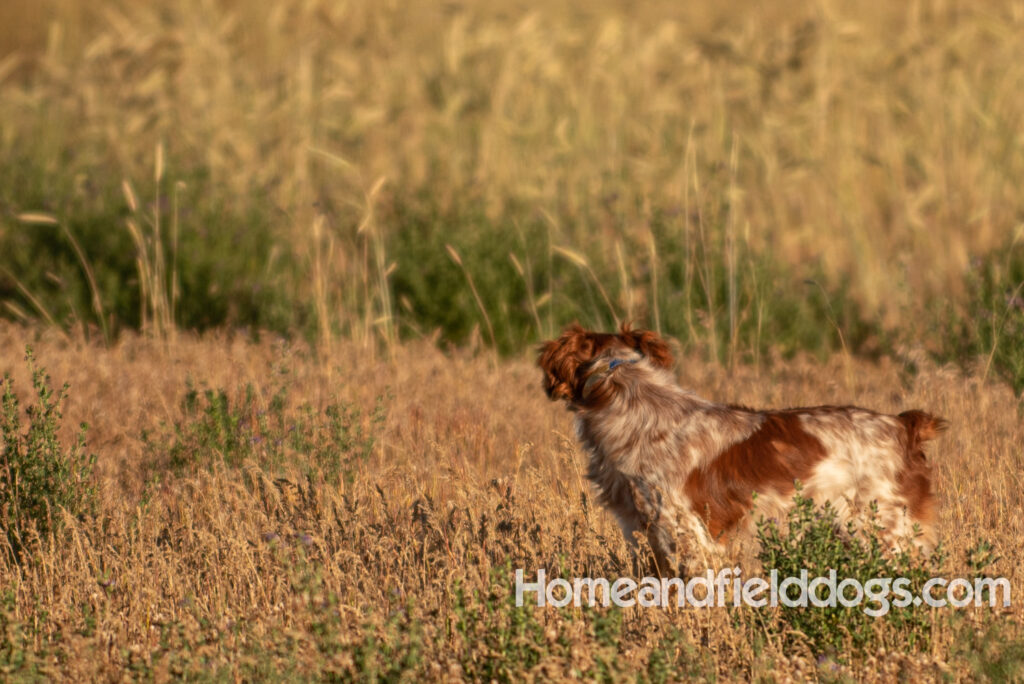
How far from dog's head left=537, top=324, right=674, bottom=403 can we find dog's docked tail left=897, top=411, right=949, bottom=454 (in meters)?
0.97

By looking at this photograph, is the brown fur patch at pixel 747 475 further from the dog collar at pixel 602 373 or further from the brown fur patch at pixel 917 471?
the dog collar at pixel 602 373

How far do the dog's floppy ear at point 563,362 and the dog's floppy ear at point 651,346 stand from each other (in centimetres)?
19

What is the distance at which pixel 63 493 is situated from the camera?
18.3 feet

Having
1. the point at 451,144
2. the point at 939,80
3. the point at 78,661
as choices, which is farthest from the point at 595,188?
the point at 78,661

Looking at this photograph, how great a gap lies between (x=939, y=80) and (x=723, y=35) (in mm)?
2684

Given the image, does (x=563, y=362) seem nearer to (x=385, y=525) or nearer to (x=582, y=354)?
(x=582, y=354)

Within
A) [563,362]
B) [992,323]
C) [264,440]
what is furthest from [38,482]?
[992,323]

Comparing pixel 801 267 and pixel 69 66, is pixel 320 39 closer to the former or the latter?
pixel 69 66

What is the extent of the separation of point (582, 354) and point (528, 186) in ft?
17.8

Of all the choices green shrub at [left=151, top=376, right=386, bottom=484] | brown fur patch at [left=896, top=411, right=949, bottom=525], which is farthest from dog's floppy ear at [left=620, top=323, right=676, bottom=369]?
green shrub at [left=151, top=376, right=386, bottom=484]

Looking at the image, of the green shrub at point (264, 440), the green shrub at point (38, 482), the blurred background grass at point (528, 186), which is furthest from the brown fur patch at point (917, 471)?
the green shrub at point (38, 482)

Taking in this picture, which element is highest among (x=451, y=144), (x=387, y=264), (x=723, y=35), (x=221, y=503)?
(x=723, y=35)

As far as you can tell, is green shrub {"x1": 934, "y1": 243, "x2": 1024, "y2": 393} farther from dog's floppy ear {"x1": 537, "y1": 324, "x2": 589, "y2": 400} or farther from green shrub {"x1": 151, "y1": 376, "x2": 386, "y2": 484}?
green shrub {"x1": 151, "y1": 376, "x2": 386, "y2": 484}

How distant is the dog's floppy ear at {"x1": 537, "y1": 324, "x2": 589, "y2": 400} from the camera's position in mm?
5250
